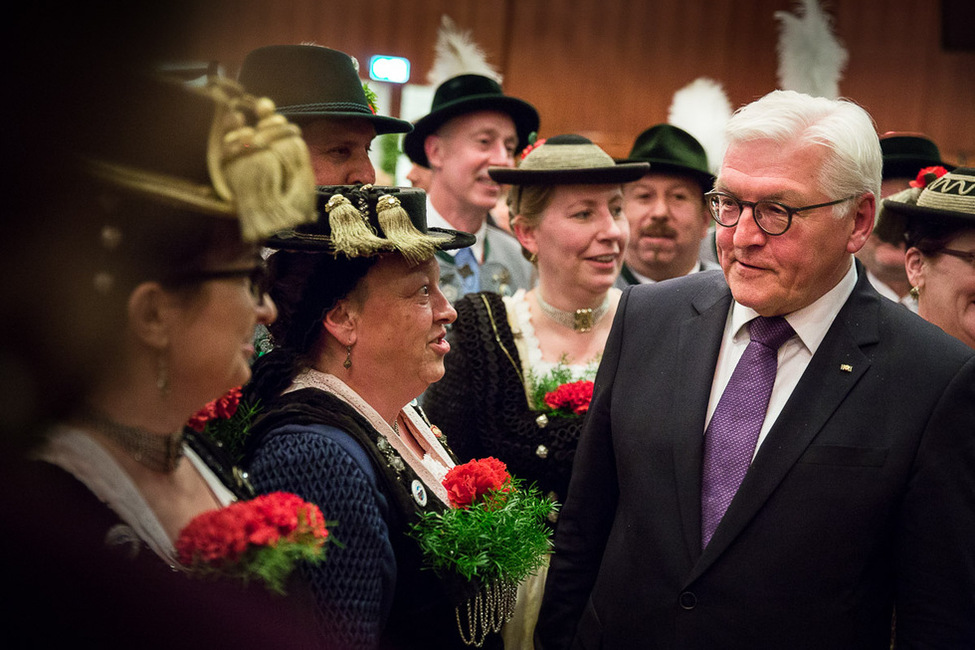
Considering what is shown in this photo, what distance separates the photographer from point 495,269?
4.07m

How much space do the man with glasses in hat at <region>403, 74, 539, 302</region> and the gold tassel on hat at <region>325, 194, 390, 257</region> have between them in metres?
2.10

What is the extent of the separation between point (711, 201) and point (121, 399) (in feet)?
4.62

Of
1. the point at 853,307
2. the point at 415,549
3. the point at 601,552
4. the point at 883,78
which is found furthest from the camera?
the point at 883,78

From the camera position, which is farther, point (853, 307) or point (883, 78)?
point (883, 78)

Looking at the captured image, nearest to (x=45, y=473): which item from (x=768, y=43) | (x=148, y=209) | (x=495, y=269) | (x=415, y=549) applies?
(x=148, y=209)

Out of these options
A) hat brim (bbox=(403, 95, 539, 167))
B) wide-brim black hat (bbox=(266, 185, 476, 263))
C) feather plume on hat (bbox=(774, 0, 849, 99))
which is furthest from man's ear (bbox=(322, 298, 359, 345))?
feather plume on hat (bbox=(774, 0, 849, 99))

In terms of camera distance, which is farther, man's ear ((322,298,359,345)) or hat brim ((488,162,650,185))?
hat brim ((488,162,650,185))

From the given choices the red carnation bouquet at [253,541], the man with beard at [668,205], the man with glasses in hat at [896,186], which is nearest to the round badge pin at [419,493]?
the red carnation bouquet at [253,541]

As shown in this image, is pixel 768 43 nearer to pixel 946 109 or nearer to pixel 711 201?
pixel 946 109

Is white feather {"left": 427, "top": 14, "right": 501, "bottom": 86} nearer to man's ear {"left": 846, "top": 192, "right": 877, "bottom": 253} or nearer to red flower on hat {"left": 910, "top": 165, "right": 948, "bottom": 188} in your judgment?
red flower on hat {"left": 910, "top": 165, "right": 948, "bottom": 188}

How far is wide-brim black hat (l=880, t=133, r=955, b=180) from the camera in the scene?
4.15 m

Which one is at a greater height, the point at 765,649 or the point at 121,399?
the point at 121,399

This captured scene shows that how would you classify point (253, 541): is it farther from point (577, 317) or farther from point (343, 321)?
point (577, 317)

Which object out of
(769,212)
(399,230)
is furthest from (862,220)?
(399,230)
